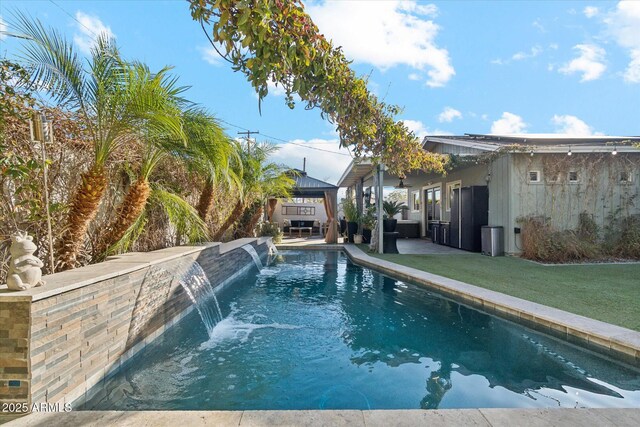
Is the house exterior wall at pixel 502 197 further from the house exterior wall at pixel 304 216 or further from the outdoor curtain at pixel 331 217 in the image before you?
the house exterior wall at pixel 304 216

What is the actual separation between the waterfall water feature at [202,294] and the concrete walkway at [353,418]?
2.34m

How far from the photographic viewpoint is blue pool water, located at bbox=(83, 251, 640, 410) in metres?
2.80

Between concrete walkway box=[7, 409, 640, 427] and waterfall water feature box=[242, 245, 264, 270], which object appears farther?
waterfall water feature box=[242, 245, 264, 270]

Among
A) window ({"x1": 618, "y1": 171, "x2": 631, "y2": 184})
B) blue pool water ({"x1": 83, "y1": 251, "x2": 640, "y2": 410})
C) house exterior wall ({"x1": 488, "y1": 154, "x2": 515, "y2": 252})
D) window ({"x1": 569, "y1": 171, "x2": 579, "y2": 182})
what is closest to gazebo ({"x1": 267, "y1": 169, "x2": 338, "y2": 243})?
house exterior wall ({"x1": 488, "y1": 154, "x2": 515, "y2": 252})

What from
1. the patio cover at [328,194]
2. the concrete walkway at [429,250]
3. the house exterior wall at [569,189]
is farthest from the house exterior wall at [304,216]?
the house exterior wall at [569,189]

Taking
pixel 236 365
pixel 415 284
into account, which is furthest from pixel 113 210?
pixel 415 284

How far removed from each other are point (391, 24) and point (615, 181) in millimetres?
8095

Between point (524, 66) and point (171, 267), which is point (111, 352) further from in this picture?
point (524, 66)

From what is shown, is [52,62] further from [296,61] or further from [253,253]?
[253,253]

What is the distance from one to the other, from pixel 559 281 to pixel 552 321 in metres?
2.96

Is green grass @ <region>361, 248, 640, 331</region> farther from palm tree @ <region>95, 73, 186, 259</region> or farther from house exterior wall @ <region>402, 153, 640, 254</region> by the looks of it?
palm tree @ <region>95, 73, 186, 259</region>

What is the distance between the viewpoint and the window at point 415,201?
1855 cm

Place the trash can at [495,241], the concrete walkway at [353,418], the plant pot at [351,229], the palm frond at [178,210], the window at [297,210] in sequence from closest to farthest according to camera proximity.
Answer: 1. the concrete walkway at [353,418]
2. the palm frond at [178,210]
3. the trash can at [495,241]
4. the plant pot at [351,229]
5. the window at [297,210]

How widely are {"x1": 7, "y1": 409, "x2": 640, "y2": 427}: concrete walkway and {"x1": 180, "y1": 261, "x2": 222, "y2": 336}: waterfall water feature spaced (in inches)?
92.2
